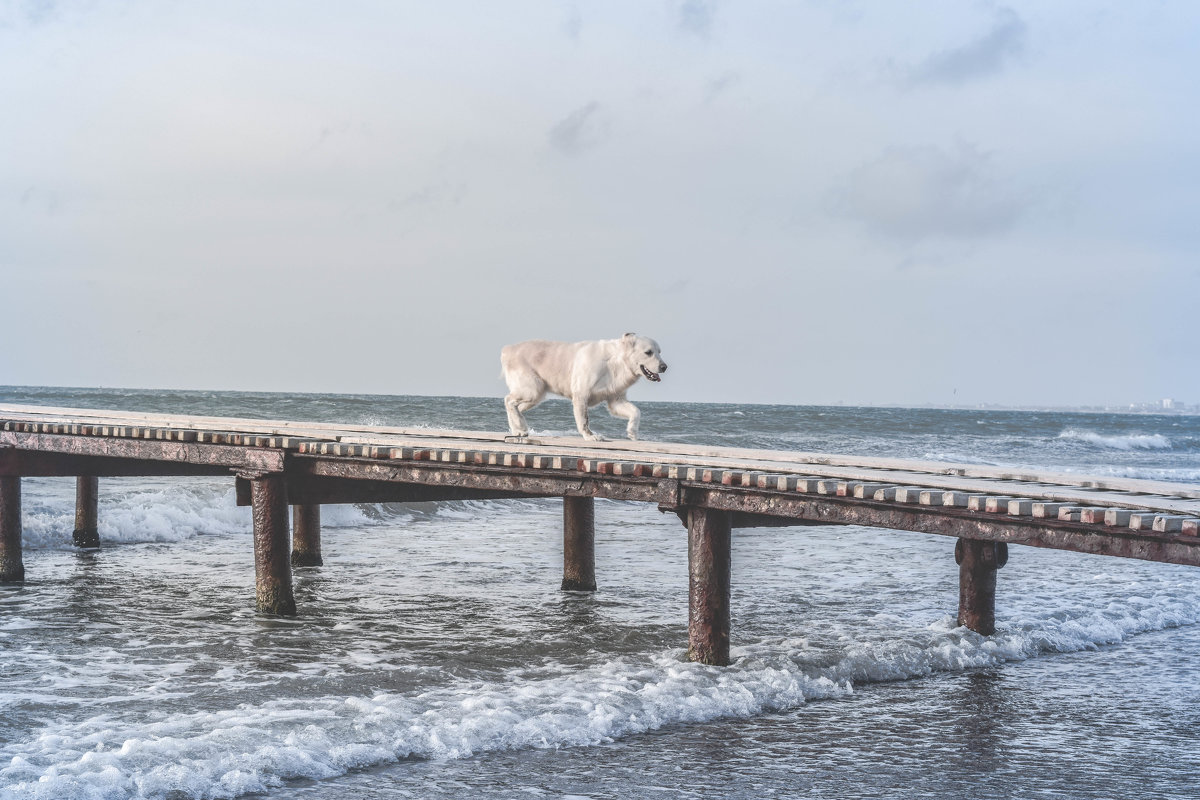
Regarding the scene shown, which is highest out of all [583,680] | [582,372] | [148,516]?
[582,372]

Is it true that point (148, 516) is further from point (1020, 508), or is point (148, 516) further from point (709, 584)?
point (1020, 508)

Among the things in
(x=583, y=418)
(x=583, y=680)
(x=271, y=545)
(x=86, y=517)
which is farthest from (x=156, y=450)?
(x=86, y=517)

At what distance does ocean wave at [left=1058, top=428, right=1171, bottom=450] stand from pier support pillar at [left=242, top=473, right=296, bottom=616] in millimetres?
45682

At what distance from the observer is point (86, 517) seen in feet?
57.9

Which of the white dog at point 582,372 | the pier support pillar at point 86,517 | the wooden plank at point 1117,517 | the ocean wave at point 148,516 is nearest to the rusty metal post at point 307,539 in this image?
the pier support pillar at point 86,517

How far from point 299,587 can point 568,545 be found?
3145 millimetres

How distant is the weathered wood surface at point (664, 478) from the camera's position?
676cm

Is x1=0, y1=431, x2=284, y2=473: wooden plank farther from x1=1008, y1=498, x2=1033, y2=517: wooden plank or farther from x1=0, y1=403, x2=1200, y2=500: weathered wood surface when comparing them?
x1=1008, y1=498, x2=1033, y2=517: wooden plank

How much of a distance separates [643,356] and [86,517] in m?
10.5

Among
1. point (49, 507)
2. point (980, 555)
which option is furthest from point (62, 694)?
point (49, 507)

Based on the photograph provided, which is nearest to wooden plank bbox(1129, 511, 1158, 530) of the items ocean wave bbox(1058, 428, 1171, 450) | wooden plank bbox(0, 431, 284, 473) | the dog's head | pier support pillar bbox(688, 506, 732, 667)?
pier support pillar bbox(688, 506, 732, 667)

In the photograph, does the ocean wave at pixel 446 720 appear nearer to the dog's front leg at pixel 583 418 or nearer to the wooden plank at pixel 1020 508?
the wooden plank at pixel 1020 508

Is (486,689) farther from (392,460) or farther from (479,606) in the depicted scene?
(479,606)

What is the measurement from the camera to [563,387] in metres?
11.8
